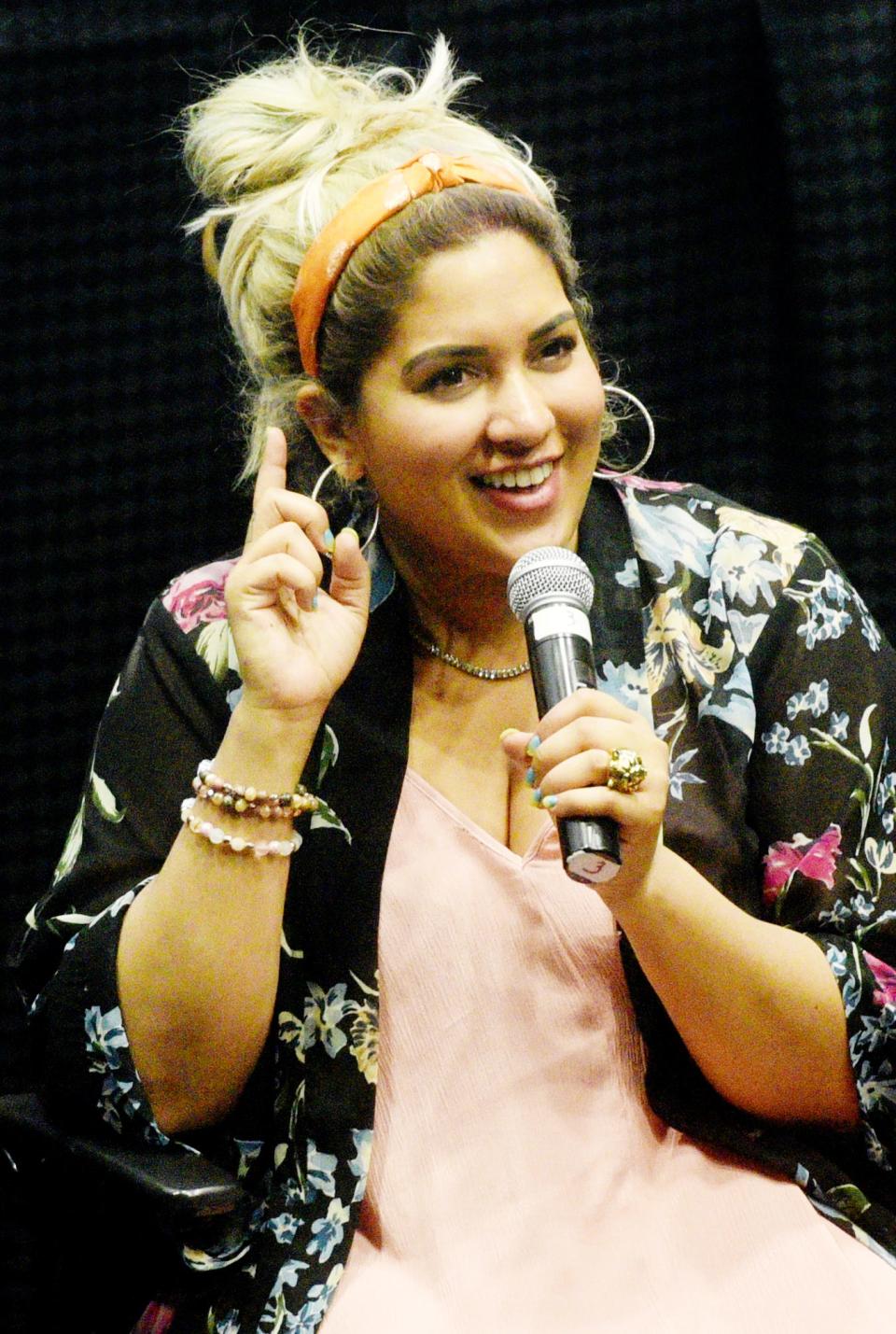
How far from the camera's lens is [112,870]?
1.54m

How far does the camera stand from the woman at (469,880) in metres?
1.35

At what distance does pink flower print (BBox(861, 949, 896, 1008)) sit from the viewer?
4.58 ft

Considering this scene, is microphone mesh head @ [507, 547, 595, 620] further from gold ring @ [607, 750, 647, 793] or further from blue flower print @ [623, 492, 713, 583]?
blue flower print @ [623, 492, 713, 583]

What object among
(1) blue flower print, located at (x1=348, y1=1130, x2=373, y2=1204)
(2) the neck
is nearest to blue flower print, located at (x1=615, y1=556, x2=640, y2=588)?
(2) the neck

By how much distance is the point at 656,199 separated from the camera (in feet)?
6.51

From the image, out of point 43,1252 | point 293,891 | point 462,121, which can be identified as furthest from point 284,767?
point 462,121

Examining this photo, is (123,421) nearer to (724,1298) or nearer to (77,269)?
(77,269)

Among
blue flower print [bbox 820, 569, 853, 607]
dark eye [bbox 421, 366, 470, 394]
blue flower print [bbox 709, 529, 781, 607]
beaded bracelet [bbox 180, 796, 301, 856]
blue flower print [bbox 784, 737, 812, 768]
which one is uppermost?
dark eye [bbox 421, 366, 470, 394]

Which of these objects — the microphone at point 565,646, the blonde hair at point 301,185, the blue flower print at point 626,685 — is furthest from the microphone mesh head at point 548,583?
the blonde hair at point 301,185

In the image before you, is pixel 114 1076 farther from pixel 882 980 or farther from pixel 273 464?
pixel 882 980

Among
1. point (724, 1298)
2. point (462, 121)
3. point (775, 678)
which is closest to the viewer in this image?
point (724, 1298)

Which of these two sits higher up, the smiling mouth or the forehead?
the forehead

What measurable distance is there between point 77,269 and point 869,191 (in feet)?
3.30

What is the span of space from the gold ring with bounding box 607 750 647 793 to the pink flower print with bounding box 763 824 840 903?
0.40 meters
